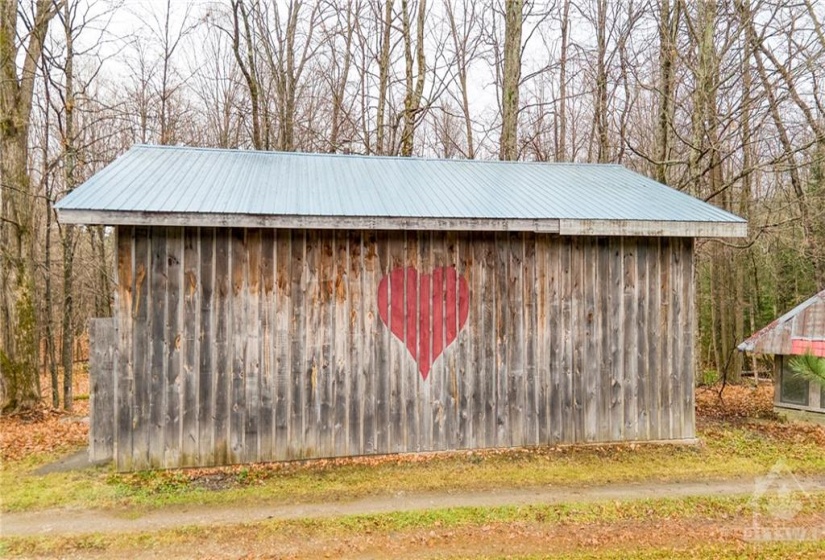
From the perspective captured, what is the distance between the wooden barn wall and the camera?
18.0 ft

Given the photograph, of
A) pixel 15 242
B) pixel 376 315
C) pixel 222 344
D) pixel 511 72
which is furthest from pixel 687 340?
pixel 15 242

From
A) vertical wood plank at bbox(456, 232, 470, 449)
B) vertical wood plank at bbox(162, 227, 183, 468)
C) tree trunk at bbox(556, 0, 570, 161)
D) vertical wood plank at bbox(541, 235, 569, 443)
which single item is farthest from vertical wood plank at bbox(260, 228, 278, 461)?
tree trunk at bbox(556, 0, 570, 161)

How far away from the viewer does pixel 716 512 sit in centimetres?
463

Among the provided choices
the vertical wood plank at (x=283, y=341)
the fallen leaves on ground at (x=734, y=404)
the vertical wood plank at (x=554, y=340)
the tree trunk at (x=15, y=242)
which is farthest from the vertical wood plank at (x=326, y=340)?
the fallen leaves on ground at (x=734, y=404)

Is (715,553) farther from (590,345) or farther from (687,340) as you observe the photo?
(687,340)

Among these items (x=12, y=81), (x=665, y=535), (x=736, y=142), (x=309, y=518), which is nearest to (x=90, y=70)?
(x=12, y=81)

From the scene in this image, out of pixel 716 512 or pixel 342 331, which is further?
pixel 342 331

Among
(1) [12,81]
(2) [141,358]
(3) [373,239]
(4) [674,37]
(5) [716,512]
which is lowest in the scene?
(5) [716,512]

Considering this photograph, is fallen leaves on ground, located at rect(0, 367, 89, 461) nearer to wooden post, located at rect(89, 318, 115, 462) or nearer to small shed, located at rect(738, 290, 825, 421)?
wooden post, located at rect(89, 318, 115, 462)

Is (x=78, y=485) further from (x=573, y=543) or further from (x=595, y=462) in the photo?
(x=595, y=462)

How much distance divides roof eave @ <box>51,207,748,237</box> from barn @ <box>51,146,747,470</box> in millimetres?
21

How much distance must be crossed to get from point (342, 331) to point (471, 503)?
7.82 feet

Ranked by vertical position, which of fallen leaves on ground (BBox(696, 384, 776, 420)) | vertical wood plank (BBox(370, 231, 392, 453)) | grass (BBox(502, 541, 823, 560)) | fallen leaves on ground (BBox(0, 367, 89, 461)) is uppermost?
vertical wood plank (BBox(370, 231, 392, 453))

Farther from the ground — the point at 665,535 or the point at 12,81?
the point at 12,81
